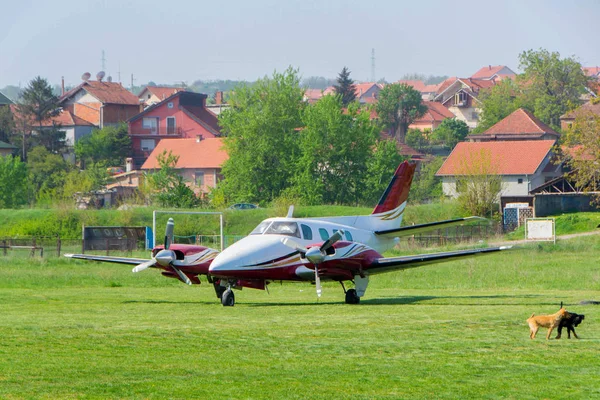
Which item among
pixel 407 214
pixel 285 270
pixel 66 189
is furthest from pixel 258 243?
pixel 66 189

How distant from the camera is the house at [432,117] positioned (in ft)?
509

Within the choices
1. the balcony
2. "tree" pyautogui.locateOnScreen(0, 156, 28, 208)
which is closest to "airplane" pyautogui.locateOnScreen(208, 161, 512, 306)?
"tree" pyautogui.locateOnScreen(0, 156, 28, 208)

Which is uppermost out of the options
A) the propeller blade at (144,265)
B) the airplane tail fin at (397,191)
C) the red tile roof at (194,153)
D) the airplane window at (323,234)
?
the red tile roof at (194,153)

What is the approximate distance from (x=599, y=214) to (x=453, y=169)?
2094cm

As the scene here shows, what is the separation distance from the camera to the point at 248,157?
87312 mm

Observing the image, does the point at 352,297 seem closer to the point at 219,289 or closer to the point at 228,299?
the point at 228,299

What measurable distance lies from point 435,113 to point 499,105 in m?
25.9

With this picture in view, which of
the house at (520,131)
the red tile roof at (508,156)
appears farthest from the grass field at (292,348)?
the house at (520,131)

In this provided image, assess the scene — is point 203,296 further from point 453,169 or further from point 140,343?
point 453,169

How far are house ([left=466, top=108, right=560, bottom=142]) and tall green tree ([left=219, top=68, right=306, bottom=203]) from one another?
1149 inches

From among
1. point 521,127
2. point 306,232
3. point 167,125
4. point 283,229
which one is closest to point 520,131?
point 521,127

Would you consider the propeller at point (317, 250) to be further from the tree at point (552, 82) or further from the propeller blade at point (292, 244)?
the tree at point (552, 82)

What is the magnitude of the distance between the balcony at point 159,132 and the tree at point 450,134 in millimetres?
37998

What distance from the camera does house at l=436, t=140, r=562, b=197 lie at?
287 feet
